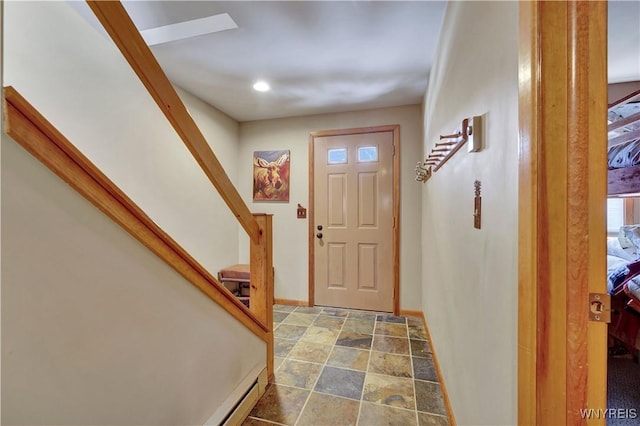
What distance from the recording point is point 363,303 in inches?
119

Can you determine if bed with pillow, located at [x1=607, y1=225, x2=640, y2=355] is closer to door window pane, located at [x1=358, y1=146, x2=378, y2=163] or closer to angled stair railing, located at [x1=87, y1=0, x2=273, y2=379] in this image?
angled stair railing, located at [x1=87, y1=0, x2=273, y2=379]

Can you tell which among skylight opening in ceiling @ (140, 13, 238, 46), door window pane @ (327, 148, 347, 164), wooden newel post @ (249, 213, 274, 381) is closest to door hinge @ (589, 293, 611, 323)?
wooden newel post @ (249, 213, 274, 381)

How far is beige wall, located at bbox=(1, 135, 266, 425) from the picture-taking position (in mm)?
601

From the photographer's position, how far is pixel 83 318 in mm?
739

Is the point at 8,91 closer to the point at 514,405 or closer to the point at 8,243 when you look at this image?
the point at 8,243

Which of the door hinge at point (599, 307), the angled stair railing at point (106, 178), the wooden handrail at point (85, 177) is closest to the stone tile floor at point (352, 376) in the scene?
the angled stair railing at point (106, 178)

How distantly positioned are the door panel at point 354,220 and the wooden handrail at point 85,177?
207 cm

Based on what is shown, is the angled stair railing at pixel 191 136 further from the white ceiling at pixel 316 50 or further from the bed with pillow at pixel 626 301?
the bed with pillow at pixel 626 301

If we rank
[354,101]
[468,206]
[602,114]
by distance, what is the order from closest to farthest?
[602,114] → [468,206] → [354,101]

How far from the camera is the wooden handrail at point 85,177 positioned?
585 millimetres

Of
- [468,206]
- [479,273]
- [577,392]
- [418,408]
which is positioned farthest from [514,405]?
[418,408]

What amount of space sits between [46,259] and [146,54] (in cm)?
70

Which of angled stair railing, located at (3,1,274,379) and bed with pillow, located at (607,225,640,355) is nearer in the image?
angled stair railing, located at (3,1,274,379)

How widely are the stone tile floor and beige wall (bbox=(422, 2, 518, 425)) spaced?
29cm
